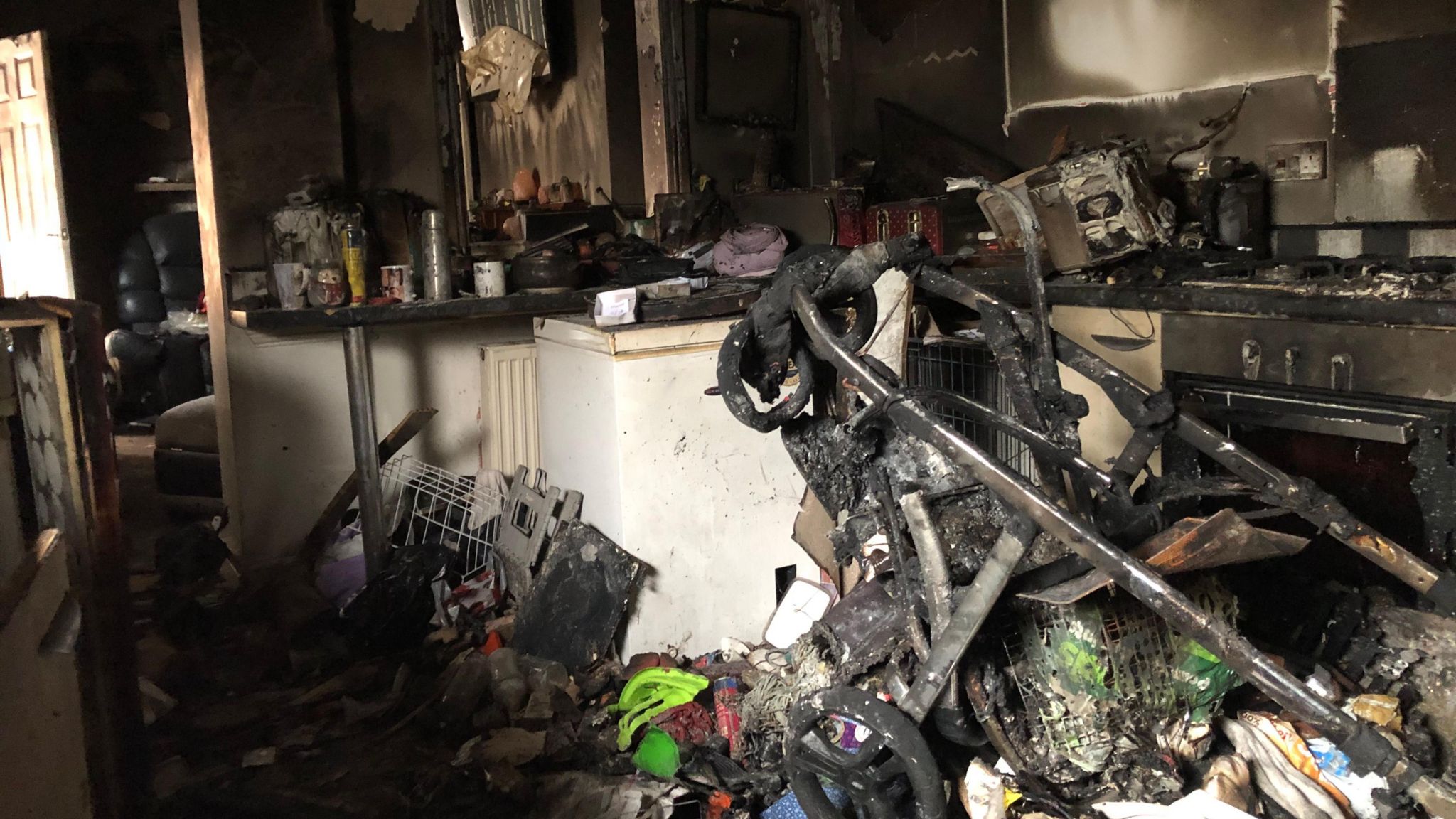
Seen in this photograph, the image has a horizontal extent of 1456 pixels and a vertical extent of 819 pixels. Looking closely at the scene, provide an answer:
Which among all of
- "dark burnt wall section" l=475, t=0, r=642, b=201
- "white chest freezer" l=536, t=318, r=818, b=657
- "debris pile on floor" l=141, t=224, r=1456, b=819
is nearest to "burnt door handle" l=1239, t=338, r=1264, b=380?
"debris pile on floor" l=141, t=224, r=1456, b=819

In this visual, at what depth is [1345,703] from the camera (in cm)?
292

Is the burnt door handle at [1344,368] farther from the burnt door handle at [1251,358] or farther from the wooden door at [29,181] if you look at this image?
the wooden door at [29,181]

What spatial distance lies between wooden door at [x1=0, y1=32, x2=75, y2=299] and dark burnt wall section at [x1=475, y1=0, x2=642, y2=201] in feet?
9.98

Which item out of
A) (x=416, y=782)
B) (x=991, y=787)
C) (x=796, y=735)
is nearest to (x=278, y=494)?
(x=416, y=782)

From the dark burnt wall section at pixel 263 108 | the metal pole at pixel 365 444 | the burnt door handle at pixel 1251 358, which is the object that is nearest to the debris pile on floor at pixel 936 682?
the burnt door handle at pixel 1251 358

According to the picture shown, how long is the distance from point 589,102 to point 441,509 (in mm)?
3384

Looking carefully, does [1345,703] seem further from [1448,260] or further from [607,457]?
[607,457]

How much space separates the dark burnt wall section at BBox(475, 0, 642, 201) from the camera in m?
6.94

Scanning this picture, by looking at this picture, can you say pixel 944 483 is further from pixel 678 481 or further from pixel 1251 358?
pixel 678 481

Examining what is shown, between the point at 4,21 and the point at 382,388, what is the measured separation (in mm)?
6048

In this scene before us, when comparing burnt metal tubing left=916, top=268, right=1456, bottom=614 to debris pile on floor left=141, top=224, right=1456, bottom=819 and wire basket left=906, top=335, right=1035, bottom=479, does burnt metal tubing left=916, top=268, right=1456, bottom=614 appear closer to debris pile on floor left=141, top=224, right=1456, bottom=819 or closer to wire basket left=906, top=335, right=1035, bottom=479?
debris pile on floor left=141, top=224, right=1456, bottom=819

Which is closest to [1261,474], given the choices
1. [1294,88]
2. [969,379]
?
[969,379]

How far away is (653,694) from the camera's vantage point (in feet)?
11.9

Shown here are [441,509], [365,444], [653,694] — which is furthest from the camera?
[441,509]
